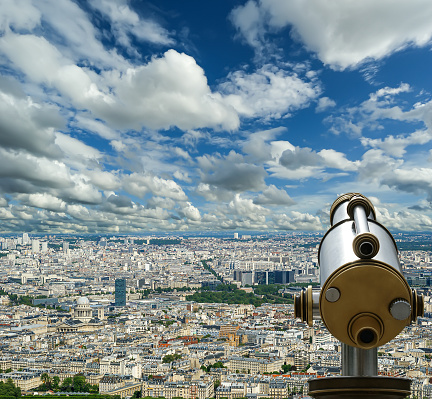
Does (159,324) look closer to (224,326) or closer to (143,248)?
(224,326)

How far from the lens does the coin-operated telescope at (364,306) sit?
812mm

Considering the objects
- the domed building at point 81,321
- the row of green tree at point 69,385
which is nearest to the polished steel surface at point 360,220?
the row of green tree at point 69,385

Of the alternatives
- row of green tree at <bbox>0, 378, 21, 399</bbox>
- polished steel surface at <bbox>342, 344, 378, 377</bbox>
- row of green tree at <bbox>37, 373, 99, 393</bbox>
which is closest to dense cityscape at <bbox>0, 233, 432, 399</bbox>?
row of green tree at <bbox>37, 373, 99, 393</bbox>

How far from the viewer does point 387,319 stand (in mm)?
827

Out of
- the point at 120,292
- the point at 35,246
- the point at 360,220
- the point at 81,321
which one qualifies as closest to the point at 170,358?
the point at 81,321

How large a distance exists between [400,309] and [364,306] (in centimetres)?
6

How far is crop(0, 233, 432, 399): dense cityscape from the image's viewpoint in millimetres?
21500

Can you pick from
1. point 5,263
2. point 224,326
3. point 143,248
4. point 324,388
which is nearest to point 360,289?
point 324,388

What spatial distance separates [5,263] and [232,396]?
81109 mm

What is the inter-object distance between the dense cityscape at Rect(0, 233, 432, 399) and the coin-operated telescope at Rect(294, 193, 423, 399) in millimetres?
182

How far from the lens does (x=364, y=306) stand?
823 mm

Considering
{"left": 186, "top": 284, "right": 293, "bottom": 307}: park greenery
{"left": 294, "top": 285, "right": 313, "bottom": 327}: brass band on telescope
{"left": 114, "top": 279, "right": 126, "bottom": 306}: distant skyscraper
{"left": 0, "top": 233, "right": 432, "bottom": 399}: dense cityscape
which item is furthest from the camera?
{"left": 114, "top": 279, "right": 126, "bottom": 306}: distant skyscraper

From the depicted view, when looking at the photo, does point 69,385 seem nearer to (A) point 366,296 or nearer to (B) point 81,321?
(B) point 81,321

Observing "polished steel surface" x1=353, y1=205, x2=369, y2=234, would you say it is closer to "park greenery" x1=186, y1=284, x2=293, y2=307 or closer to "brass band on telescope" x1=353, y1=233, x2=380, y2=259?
"brass band on telescope" x1=353, y1=233, x2=380, y2=259
